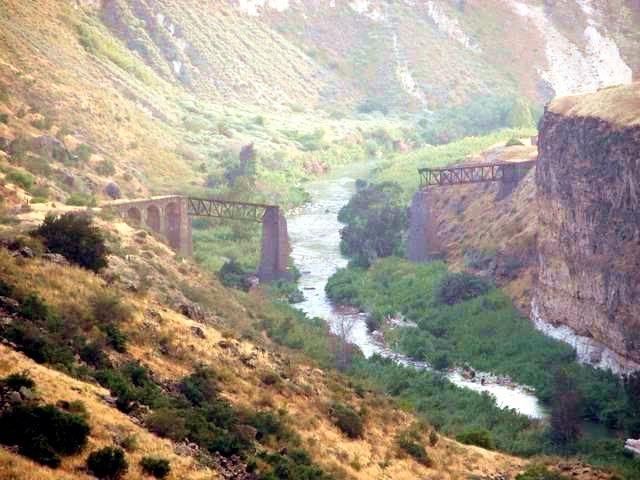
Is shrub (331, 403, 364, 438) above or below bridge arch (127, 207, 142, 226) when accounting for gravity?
below

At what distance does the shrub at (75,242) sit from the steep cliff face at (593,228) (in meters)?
21.2

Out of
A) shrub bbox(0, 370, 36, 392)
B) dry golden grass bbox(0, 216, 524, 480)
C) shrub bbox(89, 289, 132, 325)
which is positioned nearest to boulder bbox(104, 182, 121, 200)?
dry golden grass bbox(0, 216, 524, 480)

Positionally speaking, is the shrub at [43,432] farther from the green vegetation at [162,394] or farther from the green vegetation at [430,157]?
the green vegetation at [430,157]

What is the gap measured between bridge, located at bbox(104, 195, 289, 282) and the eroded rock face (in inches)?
596

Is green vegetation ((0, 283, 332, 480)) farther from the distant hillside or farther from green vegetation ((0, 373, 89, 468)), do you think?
the distant hillside

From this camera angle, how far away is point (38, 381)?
37656mm

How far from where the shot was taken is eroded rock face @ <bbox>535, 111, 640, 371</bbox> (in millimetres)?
63594

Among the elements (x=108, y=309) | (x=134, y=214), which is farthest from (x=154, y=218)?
(x=108, y=309)

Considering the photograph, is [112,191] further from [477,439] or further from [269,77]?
[269,77]

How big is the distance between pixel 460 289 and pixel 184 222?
14544mm

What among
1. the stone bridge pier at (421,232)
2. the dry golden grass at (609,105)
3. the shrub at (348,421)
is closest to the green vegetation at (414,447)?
the shrub at (348,421)

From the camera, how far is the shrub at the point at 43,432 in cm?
3300

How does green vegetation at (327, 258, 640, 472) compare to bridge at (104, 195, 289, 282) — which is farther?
bridge at (104, 195, 289, 282)

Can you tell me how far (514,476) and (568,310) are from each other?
2254 centimetres
